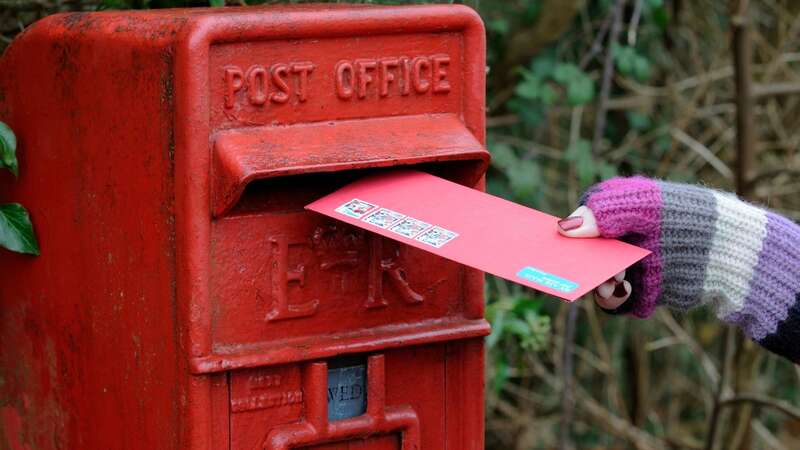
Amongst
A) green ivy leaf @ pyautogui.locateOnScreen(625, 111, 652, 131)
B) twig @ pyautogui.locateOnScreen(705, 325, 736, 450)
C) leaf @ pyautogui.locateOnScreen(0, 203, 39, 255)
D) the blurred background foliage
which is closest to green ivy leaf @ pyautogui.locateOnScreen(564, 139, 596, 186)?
the blurred background foliage

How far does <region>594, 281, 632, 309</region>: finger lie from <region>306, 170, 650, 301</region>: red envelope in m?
0.19

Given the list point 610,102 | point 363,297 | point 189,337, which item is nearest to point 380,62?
point 363,297

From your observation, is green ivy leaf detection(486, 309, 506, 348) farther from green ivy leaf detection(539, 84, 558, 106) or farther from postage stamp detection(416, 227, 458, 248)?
postage stamp detection(416, 227, 458, 248)

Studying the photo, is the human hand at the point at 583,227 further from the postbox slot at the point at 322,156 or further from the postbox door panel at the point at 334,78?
the postbox door panel at the point at 334,78

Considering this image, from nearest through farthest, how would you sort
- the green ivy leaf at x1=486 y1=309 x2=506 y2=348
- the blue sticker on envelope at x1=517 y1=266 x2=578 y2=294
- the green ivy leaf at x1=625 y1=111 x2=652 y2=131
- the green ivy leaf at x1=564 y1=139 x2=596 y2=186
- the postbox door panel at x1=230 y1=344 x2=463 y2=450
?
the blue sticker on envelope at x1=517 y1=266 x2=578 y2=294, the postbox door panel at x1=230 y1=344 x2=463 y2=450, the green ivy leaf at x1=486 y1=309 x2=506 y2=348, the green ivy leaf at x1=564 y1=139 x2=596 y2=186, the green ivy leaf at x1=625 y1=111 x2=652 y2=131

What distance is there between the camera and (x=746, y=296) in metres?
2.30

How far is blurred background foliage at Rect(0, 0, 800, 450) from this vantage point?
4047 mm

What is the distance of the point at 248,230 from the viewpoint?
202cm

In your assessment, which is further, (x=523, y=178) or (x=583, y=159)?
(x=583, y=159)

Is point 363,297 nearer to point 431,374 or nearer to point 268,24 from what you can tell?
point 431,374

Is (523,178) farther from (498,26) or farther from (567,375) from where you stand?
(567,375)

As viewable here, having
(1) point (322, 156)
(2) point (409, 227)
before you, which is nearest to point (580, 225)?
(2) point (409, 227)

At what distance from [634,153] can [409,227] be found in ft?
9.19

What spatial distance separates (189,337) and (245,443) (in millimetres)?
221
